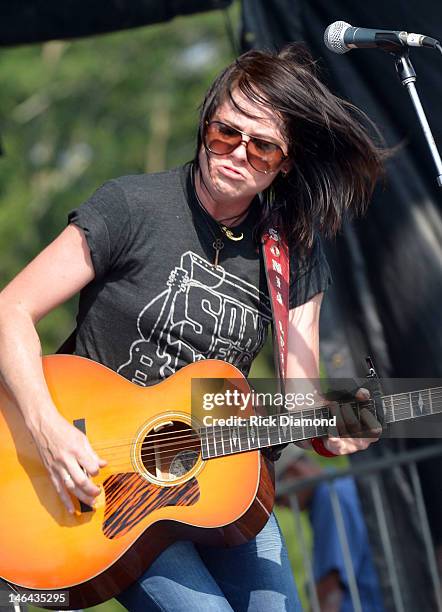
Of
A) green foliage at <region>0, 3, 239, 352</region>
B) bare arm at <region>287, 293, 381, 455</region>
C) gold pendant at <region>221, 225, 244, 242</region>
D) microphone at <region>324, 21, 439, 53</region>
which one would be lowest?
bare arm at <region>287, 293, 381, 455</region>

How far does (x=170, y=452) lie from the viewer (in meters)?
2.96

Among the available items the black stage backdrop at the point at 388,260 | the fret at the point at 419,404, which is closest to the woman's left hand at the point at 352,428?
the fret at the point at 419,404

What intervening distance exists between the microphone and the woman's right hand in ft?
4.44

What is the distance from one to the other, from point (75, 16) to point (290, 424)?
2.58 m

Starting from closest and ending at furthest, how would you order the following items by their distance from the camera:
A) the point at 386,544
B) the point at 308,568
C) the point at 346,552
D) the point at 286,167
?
the point at 286,167
the point at 386,544
the point at 308,568
the point at 346,552

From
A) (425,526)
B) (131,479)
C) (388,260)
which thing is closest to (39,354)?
(131,479)

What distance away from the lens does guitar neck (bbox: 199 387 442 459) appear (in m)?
2.92

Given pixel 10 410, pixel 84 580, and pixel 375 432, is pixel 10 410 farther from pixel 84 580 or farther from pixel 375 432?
pixel 375 432

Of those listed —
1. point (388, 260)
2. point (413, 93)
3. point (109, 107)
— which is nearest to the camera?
point (413, 93)

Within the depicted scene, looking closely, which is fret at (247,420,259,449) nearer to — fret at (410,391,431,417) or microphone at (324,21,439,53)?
→ fret at (410,391,431,417)

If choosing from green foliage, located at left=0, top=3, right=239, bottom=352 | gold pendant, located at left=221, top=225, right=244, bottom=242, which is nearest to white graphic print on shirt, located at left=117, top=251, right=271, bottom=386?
gold pendant, located at left=221, top=225, right=244, bottom=242

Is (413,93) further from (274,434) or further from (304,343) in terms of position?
(274,434)

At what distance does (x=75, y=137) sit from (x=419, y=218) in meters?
14.5

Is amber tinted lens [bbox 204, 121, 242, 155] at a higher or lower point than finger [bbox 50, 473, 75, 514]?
higher
